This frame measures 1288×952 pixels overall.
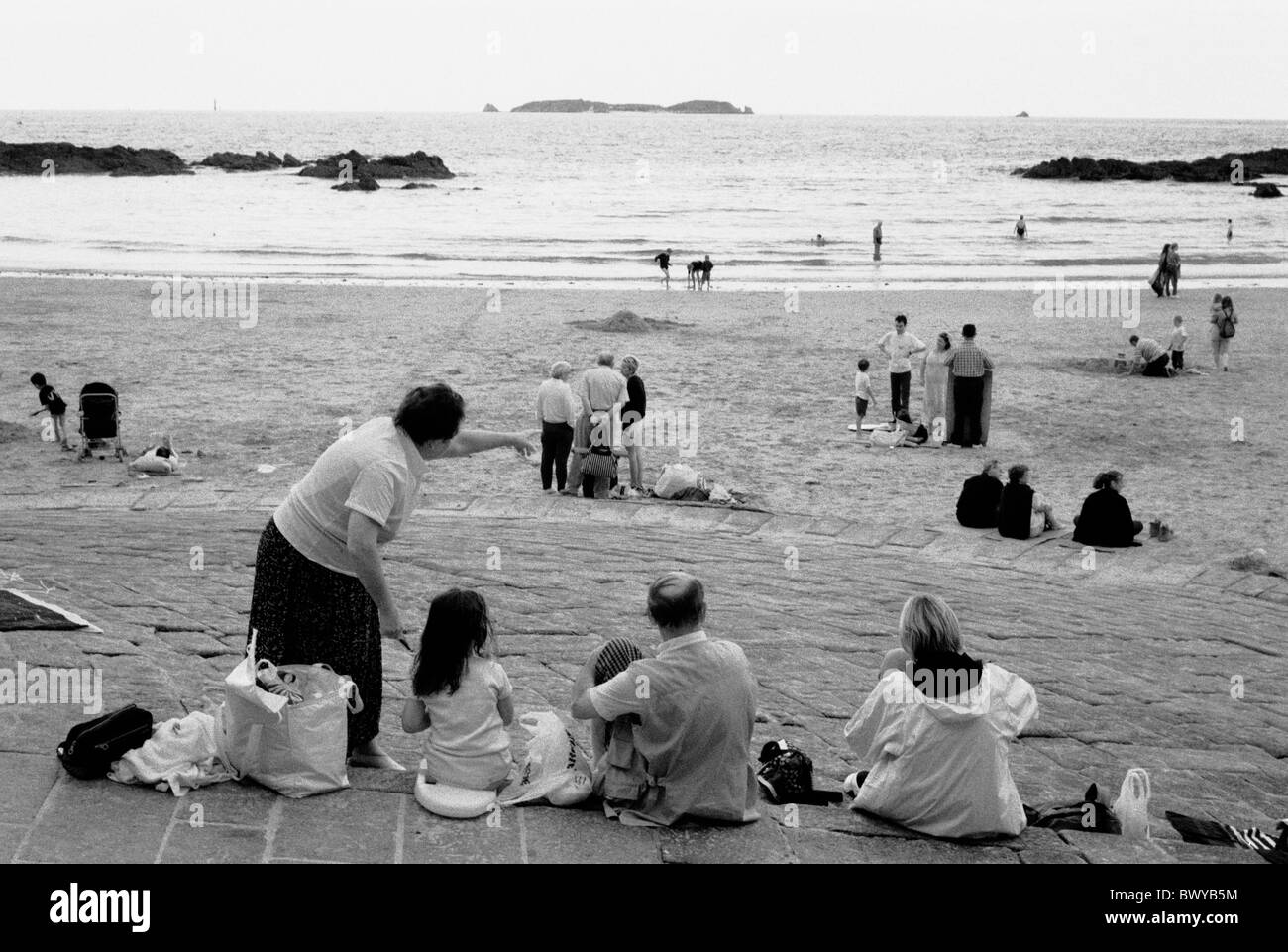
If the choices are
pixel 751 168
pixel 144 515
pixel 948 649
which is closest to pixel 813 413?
pixel 144 515

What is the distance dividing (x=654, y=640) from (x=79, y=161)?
261 ft

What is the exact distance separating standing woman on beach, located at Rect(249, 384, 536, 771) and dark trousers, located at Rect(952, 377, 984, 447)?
975 centimetres

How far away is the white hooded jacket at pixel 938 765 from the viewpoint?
4.36 m

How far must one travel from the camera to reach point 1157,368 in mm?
17500

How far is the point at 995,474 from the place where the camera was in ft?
35.2

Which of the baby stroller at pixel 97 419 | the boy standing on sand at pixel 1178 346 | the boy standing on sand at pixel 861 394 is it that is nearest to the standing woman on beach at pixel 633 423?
the boy standing on sand at pixel 861 394

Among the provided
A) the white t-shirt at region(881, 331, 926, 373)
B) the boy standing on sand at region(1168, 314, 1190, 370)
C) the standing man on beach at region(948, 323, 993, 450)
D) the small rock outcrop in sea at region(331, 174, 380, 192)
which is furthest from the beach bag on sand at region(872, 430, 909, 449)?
the small rock outcrop in sea at region(331, 174, 380, 192)

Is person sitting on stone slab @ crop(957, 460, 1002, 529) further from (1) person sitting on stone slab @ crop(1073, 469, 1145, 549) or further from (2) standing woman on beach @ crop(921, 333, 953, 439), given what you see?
(2) standing woman on beach @ crop(921, 333, 953, 439)

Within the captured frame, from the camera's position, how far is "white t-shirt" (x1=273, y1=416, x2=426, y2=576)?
160 inches

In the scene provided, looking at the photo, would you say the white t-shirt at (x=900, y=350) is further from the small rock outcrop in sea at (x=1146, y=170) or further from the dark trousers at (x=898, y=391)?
the small rock outcrop in sea at (x=1146, y=170)

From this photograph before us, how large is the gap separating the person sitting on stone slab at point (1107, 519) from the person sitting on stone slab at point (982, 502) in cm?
70

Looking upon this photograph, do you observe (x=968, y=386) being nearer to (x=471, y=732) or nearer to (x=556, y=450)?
(x=556, y=450)
